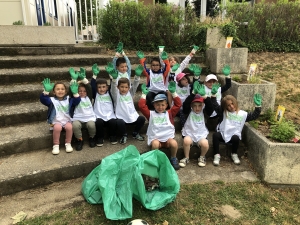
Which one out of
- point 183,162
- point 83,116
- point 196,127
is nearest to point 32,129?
point 83,116

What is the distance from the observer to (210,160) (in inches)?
144

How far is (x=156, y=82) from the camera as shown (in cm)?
432

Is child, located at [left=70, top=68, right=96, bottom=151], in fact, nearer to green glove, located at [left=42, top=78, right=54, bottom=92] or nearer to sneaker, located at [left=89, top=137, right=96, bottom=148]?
sneaker, located at [left=89, top=137, right=96, bottom=148]

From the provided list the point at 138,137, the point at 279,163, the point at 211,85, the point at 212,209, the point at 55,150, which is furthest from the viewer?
the point at 211,85

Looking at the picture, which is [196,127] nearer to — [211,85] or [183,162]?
[183,162]

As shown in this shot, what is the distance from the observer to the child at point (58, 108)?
3355mm

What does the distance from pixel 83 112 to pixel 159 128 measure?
1.13 m

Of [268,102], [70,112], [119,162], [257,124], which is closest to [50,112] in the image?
[70,112]

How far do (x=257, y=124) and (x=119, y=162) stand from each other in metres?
2.27

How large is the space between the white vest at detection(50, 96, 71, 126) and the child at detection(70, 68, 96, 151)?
8 cm

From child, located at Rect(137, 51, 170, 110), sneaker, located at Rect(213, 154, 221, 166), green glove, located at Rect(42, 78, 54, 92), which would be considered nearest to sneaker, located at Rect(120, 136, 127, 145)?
child, located at Rect(137, 51, 170, 110)

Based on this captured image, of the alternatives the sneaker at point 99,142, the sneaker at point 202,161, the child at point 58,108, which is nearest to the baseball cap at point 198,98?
→ the sneaker at point 202,161

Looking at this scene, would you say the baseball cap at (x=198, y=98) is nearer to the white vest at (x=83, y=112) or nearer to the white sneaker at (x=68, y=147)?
the white vest at (x=83, y=112)

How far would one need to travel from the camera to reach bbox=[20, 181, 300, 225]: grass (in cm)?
248
